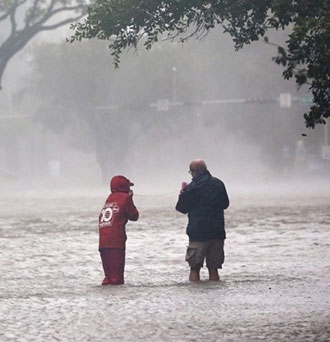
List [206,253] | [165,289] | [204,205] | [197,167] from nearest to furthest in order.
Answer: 1. [165,289]
2. [204,205]
3. [197,167]
4. [206,253]

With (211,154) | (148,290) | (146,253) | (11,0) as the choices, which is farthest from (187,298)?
(211,154)

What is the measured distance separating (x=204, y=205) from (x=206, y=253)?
2.12 ft

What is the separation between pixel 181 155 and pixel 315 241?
265 feet

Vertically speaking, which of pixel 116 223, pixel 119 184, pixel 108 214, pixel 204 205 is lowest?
pixel 116 223

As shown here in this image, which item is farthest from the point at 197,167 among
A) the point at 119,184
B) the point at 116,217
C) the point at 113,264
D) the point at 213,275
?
the point at 113,264

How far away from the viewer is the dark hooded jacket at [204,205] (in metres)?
13.9

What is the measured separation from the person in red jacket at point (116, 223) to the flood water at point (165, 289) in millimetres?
371

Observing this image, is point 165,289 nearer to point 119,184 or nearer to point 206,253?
point 206,253

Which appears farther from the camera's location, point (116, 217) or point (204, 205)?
point (204, 205)

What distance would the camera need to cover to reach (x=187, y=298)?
12227mm

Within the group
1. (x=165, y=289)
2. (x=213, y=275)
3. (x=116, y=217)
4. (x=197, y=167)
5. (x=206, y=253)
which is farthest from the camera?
(x=213, y=275)

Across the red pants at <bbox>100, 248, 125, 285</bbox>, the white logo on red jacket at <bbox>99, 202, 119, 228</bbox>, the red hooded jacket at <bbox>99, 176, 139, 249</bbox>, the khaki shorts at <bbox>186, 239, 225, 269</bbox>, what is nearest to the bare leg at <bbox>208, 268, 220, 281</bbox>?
the khaki shorts at <bbox>186, 239, 225, 269</bbox>

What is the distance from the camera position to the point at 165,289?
1331 cm

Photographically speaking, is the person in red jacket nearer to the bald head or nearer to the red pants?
the red pants
